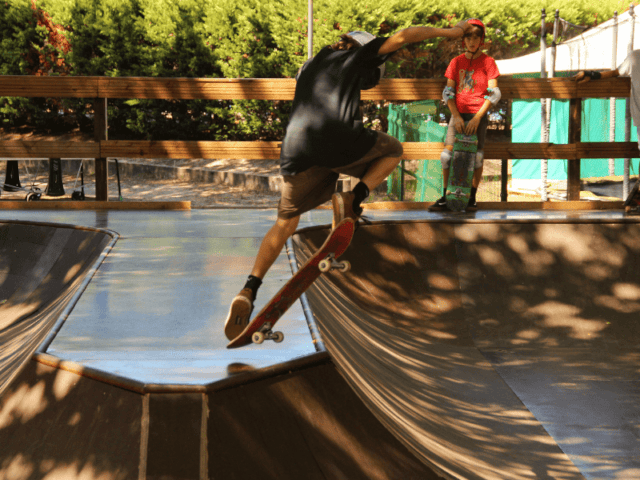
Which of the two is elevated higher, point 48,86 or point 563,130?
point 48,86

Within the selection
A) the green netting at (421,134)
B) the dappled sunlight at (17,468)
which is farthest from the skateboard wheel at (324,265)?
the green netting at (421,134)

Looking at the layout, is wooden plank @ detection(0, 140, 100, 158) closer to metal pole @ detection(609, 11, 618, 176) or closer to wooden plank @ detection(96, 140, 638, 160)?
wooden plank @ detection(96, 140, 638, 160)

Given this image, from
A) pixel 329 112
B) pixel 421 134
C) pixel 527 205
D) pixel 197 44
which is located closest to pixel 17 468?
pixel 329 112

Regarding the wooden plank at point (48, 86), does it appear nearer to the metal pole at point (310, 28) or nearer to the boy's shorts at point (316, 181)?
the boy's shorts at point (316, 181)

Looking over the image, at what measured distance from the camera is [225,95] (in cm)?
782

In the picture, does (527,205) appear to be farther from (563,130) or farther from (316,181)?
(563,130)

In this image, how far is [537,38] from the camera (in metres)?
22.5

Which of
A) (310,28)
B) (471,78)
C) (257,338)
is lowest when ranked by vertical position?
(257,338)

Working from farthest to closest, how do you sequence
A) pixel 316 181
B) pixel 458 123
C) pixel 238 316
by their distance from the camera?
pixel 458 123
pixel 316 181
pixel 238 316

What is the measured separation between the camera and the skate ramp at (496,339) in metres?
3.15

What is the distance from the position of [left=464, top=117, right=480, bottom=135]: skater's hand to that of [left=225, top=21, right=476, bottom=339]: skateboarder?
3.51 m

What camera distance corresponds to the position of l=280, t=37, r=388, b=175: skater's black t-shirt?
3082 mm

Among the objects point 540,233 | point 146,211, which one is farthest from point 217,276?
point 146,211

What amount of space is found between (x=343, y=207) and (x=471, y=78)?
424 cm
